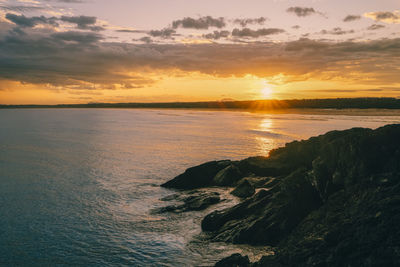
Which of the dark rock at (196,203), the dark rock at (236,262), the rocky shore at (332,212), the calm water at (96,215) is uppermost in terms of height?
the rocky shore at (332,212)

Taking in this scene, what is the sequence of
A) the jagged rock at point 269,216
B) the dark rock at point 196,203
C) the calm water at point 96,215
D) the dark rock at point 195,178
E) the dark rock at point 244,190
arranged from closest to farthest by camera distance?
the jagged rock at point 269,216 → the calm water at point 96,215 → the dark rock at point 196,203 → the dark rock at point 244,190 → the dark rock at point 195,178

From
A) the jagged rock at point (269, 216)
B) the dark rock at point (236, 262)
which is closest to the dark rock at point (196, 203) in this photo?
the jagged rock at point (269, 216)

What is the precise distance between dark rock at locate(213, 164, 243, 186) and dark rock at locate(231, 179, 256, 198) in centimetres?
298

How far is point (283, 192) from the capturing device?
17.3 m

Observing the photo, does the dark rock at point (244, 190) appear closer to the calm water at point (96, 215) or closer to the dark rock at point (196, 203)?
the calm water at point (96, 215)

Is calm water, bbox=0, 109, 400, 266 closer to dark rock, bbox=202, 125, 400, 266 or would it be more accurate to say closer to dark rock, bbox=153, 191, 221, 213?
dark rock, bbox=153, 191, 221, 213

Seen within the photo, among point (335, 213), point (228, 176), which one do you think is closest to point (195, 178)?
point (228, 176)

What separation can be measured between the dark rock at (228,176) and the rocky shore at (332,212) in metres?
4.15

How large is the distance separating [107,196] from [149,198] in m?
3.88

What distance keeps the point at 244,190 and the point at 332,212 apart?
11.7 metres

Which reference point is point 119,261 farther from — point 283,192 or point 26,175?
point 26,175

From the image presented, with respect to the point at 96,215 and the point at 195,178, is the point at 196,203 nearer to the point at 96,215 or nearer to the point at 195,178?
the point at 195,178

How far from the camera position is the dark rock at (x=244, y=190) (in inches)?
958

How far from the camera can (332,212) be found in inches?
521
